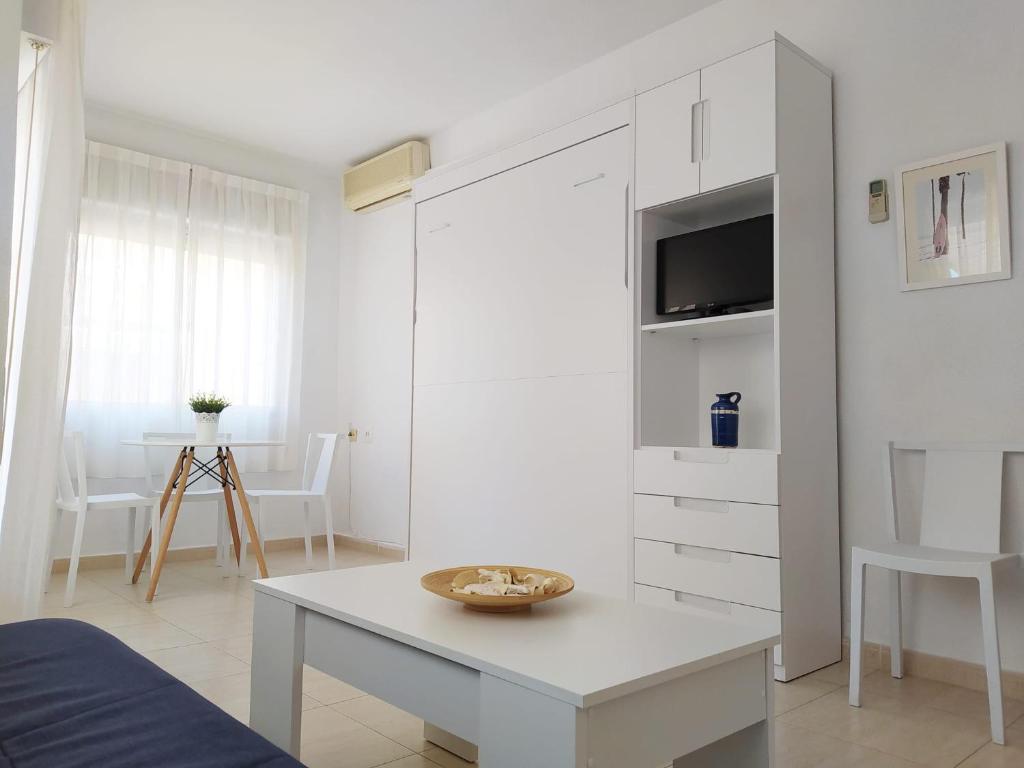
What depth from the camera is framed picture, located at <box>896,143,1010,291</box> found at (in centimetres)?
250

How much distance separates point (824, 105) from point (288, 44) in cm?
257

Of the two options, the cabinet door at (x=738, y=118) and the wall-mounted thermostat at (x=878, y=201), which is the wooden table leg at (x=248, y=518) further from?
the wall-mounted thermostat at (x=878, y=201)

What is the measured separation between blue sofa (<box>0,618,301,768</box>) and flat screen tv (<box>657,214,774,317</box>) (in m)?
2.25

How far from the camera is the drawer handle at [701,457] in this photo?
2652 millimetres

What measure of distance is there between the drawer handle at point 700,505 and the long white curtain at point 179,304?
316cm

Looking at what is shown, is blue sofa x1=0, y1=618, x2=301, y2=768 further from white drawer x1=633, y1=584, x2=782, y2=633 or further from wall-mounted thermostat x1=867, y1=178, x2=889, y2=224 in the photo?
wall-mounted thermostat x1=867, y1=178, x2=889, y2=224

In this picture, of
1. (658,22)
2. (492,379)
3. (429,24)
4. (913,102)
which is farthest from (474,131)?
(913,102)

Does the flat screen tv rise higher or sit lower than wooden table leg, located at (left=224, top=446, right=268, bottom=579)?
higher

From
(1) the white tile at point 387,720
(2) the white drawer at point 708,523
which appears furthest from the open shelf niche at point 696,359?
(1) the white tile at point 387,720

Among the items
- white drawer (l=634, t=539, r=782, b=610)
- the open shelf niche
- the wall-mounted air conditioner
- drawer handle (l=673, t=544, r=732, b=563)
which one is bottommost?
white drawer (l=634, t=539, r=782, b=610)

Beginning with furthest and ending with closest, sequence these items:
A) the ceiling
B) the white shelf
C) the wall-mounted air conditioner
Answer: the wall-mounted air conditioner, the ceiling, the white shelf

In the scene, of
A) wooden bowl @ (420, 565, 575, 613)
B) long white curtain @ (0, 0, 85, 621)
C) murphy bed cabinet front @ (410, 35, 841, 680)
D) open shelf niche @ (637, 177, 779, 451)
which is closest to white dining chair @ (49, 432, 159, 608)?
long white curtain @ (0, 0, 85, 621)

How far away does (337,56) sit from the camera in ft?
12.7

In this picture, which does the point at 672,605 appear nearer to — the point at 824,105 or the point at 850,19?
the point at 824,105
